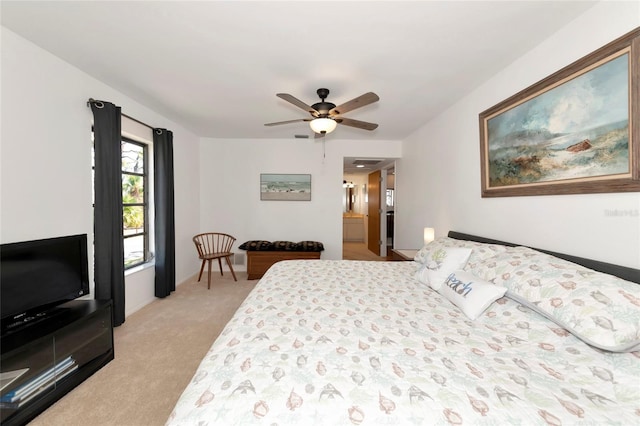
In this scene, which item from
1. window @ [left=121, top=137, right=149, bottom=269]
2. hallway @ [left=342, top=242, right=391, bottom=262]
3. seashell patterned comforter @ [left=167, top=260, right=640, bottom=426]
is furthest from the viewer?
hallway @ [left=342, top=242, right=391, bottom=262]

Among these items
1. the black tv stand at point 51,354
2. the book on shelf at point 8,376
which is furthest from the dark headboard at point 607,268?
the book on shelf at point 8,376

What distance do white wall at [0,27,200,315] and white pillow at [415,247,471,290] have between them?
315 centimetres

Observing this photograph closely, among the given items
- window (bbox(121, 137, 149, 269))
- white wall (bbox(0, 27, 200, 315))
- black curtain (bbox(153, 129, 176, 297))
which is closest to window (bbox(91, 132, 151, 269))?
window (bbox(121, 137, 149, 269))

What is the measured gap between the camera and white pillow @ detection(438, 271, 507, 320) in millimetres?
1488

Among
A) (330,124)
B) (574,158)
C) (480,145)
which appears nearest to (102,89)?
(330,124)

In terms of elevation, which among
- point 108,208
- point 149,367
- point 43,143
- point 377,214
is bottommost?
point 149,367

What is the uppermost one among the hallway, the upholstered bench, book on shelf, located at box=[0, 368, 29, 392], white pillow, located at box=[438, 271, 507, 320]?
white pillow, located at box=[438, 271, 507, 320]

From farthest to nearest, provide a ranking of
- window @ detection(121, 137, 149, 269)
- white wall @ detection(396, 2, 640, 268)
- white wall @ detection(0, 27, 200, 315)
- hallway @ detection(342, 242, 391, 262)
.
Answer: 1. hallway @ detection(342, 242, 391, 262)
2. window @ detection(121, 137, 149, 269)
3. white wall @ detection(0, 27, 200, 315)
4. white wall @ detection(396, 2, 640, 268)

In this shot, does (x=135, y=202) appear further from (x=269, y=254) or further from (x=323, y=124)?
(x=323, y=124)

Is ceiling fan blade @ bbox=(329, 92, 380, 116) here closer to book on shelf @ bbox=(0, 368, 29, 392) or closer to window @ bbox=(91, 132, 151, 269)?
window @ bbox=(91, 132, 151, 269)

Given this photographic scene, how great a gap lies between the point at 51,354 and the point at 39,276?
22.2 inches

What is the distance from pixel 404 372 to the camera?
3.25 feet

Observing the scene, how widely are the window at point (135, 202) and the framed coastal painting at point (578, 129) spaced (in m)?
4.17

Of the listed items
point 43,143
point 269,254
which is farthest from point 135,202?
point 269,254
